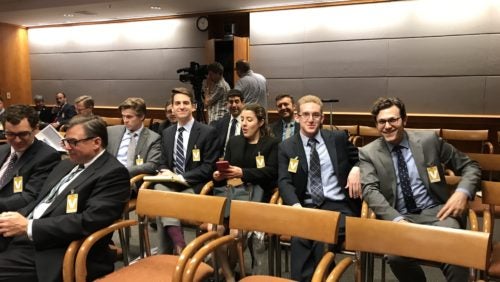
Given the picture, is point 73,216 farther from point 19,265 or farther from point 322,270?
point 322,270

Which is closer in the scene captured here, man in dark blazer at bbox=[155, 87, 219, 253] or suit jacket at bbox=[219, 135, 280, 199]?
suit jacket at bbox=[219, 135, 280, 199]

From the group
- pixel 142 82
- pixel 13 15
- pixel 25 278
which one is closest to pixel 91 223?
pixel 25 278

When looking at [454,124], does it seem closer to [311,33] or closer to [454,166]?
[311,33]

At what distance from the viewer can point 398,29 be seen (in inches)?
257

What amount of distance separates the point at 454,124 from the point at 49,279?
599 cm

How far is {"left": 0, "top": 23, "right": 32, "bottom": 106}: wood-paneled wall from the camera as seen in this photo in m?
9.80

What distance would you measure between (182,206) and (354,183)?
1.06 metres

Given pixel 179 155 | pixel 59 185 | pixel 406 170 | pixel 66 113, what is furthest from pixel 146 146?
pixel 66 113

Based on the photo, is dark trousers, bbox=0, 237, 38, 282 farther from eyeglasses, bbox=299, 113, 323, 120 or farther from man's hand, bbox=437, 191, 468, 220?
man's hand, bbox=437, 191, 468, 220

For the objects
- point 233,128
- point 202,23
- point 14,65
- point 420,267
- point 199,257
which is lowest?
point 420,267

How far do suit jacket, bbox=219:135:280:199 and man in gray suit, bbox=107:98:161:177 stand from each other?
0.65 metres

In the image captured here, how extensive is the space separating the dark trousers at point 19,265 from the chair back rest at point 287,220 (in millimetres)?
1020

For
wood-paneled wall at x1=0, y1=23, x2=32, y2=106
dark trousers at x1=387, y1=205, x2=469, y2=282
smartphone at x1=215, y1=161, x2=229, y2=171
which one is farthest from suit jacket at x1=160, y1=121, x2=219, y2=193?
wood-paneled wall at x1=0, y1=23, x2=32, y2=106

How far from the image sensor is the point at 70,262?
1.89 metres
